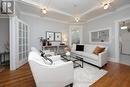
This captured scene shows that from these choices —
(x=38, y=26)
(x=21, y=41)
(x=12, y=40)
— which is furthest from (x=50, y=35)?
(x=12, y=40)

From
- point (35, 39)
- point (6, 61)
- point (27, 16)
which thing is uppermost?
point (27, 16)

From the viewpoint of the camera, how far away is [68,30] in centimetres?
702

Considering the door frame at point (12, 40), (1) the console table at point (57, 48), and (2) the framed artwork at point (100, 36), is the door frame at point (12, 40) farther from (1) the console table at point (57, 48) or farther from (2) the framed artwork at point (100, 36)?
(2) the framed artwork at point (100, 36)

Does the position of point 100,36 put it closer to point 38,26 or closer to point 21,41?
point 38,26

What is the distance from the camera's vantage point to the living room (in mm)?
2206

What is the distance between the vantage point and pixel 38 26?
5641 millimetres

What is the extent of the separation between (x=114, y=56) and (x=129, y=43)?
374cm

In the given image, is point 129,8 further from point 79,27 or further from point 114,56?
point 79,27

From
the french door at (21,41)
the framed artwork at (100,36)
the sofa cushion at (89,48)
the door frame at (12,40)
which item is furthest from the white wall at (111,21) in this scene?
the door frame at (12,40)

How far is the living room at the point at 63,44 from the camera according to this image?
2206mm

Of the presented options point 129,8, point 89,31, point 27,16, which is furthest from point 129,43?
point 27,16

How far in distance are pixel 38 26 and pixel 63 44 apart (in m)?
2.18

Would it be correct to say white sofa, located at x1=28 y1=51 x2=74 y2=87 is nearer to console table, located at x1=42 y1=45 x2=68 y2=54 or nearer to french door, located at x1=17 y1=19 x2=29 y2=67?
french door, located at x1=17 y1=19 x2=29 y2=67

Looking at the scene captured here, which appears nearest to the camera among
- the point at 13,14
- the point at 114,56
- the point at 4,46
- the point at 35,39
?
the point at 13,14
